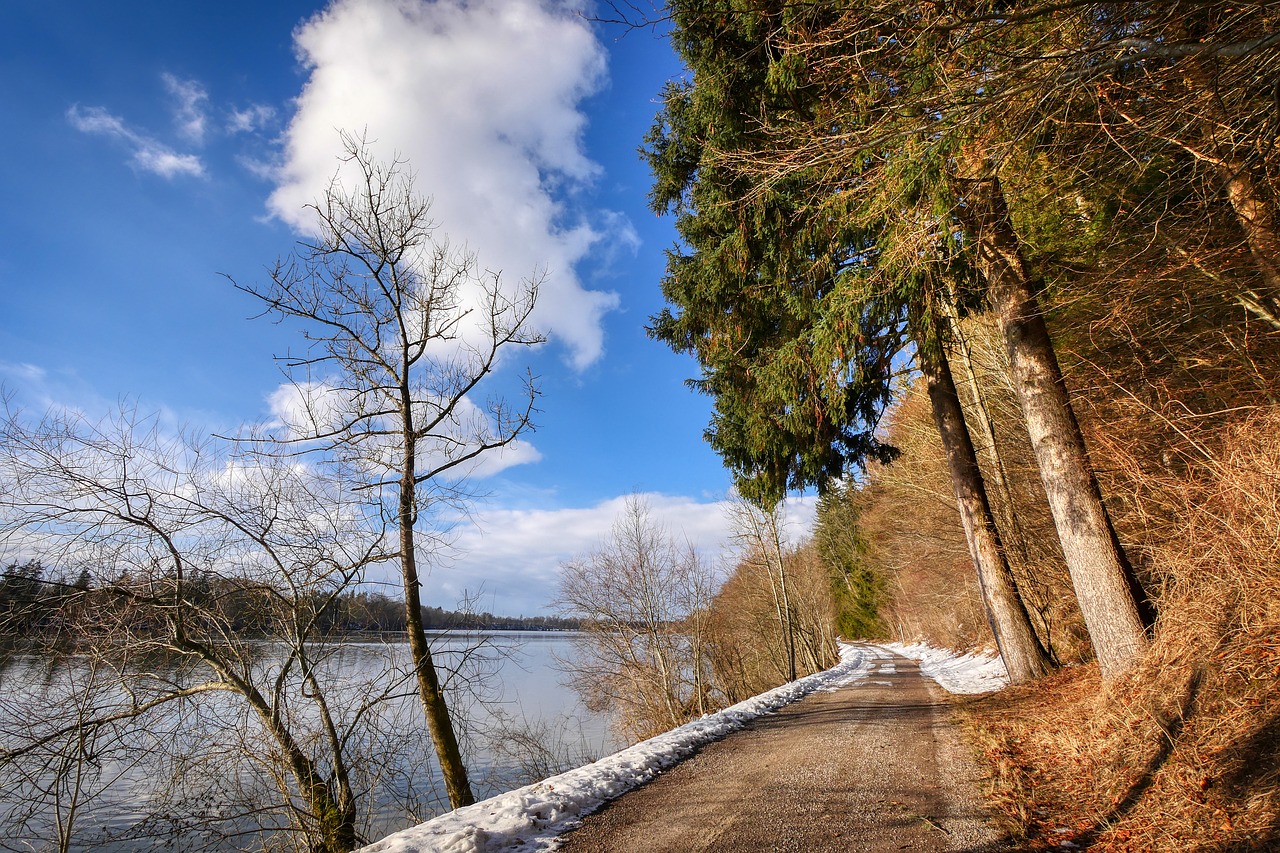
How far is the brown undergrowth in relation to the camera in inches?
109

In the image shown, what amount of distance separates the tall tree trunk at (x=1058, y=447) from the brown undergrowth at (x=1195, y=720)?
18.7 inches

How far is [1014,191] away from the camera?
4891mm

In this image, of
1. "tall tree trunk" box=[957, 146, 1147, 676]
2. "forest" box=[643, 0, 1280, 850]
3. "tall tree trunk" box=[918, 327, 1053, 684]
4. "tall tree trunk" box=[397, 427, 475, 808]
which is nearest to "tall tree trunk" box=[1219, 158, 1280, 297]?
"forest" box=[643, 0, 1280, 850]

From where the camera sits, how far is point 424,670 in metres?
5.93

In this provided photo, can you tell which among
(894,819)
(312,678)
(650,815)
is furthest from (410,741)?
(894,819)

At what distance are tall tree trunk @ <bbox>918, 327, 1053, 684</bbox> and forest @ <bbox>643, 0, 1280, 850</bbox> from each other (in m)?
0.04

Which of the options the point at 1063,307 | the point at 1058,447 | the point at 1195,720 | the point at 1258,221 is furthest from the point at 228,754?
the point at 1063,307

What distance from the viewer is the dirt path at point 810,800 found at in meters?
3.14

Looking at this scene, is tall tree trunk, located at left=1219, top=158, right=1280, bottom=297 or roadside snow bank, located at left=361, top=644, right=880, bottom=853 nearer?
roadside snow bank, located at left=361, top=644, right=880, bottom=853

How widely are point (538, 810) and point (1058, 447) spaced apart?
5789 millimetres

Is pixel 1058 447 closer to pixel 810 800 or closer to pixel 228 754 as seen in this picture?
pixel 810 800

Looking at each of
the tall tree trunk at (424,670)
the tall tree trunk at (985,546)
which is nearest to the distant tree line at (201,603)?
the tall tree trunk at (424,670)

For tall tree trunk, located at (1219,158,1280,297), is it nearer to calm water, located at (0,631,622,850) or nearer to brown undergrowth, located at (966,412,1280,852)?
brown undergrowth, located at (966,412,1280,852)

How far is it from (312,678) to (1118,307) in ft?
26.2
